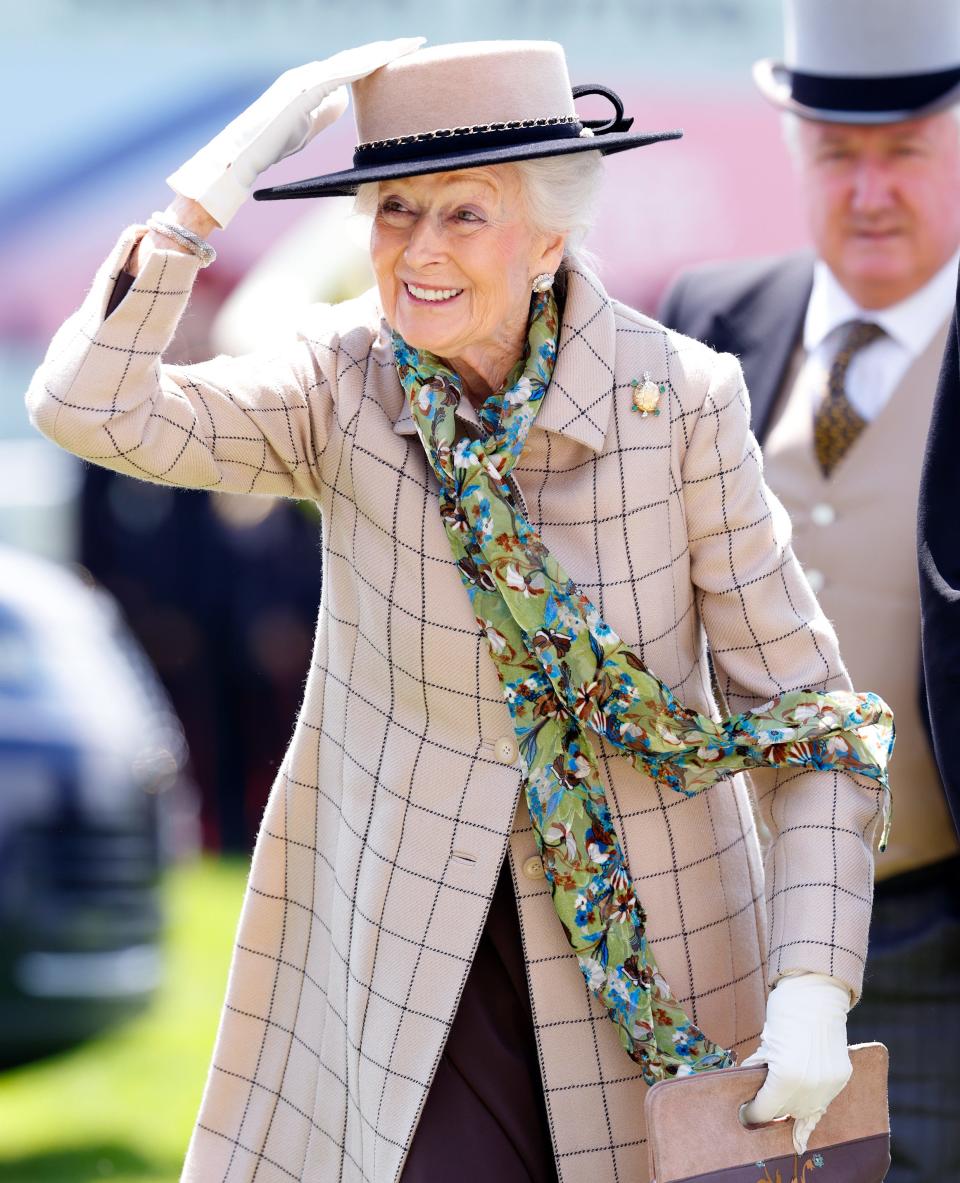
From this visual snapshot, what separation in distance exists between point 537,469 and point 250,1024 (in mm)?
799

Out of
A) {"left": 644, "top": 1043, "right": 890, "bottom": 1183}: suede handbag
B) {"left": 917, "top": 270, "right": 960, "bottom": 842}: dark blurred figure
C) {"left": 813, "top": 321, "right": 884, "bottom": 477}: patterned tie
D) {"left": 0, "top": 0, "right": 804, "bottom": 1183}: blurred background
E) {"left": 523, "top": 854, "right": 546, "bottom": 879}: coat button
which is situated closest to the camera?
{"left": 644, "top": 1043, "right": 890, "bottom": 1183}: suede handbag

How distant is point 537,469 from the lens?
95.2 inches

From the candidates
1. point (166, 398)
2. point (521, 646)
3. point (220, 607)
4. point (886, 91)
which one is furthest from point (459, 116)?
point (220, 607)

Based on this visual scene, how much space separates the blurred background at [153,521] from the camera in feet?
14.6

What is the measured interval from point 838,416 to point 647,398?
1.15m

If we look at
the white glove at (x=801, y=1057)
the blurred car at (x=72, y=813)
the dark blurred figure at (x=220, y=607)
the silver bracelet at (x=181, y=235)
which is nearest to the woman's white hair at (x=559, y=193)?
the silver bracelet at (x=181, y=235)

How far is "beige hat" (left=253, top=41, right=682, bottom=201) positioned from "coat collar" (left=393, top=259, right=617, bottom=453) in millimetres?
193

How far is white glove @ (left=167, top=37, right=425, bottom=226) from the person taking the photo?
225cm

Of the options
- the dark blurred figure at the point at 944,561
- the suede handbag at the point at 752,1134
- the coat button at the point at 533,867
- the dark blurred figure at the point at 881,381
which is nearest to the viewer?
the suede handbag at the point at 752,1134

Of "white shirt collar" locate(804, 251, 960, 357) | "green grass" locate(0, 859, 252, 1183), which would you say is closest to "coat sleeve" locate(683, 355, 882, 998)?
"white shirt collar" locate(804, 251, 960, 357)

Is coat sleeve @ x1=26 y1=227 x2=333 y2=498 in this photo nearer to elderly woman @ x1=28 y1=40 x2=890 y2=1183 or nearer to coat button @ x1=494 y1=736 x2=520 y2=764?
elderly woman @ x1=28 y1=40 x2=890 y2=1183

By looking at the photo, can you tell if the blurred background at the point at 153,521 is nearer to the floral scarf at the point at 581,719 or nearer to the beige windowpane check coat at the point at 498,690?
the beige windowpane check coat at the point at 498,690

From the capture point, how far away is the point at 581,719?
2346 mm

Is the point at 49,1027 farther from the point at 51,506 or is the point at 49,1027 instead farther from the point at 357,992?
the point at 357,992
